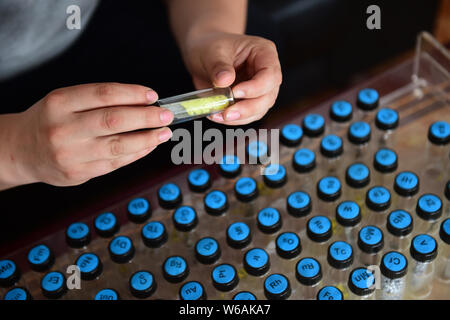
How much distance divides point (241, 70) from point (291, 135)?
13cm

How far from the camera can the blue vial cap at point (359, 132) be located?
798 millimetres

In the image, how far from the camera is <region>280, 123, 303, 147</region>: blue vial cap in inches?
31.8

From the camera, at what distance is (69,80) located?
893 mm

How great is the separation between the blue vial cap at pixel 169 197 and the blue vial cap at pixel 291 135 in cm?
17

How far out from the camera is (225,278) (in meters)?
0.67

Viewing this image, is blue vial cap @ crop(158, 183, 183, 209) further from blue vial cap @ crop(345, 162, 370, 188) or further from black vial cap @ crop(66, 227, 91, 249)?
blue vial cap @ crop(345, 162, 370, 188)

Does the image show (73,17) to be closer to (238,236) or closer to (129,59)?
(129,59)

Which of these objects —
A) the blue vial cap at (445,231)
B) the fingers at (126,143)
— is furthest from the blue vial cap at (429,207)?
the fingers at (126,143)

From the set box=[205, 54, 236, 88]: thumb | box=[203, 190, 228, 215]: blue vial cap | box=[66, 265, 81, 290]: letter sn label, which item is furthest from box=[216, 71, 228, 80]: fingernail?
box=[66, 265, 81, 290]: letter sn label

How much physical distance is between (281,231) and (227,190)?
0.10 m

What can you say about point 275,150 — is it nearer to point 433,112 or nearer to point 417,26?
point 433,112

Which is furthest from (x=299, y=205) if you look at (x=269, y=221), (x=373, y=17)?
(x=373, y=17)

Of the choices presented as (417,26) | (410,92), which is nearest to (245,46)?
(410,92)

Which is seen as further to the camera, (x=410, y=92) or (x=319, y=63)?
(x=319, y=63)
